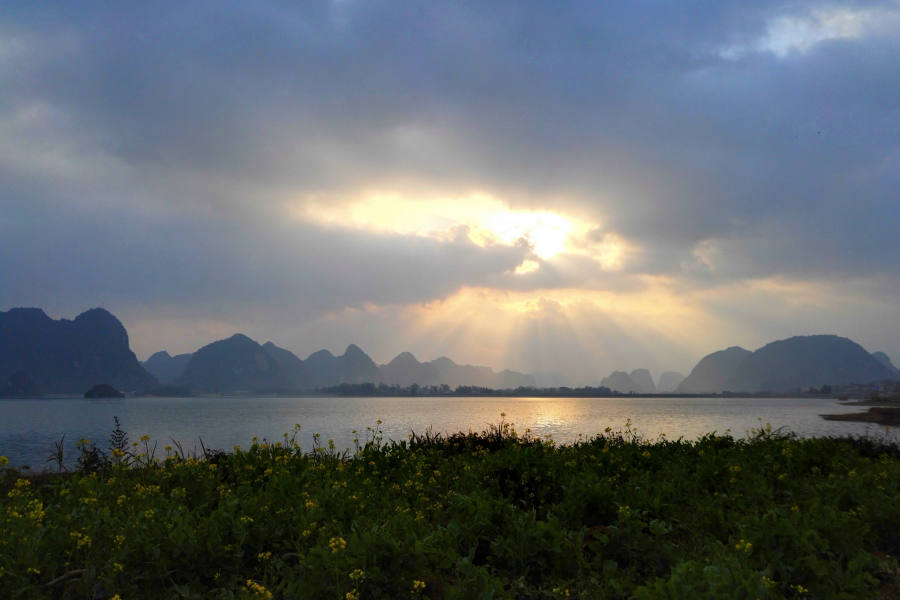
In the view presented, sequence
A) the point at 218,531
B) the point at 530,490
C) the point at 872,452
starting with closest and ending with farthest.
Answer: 1. the point at 218,531
2. the point at 530,490
3. the point at 872,452

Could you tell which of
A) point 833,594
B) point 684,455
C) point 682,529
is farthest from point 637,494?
point 684,455

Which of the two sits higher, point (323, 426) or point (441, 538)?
point (441, 538)

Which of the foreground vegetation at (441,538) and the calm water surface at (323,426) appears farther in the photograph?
the calm water surface at (323,426)

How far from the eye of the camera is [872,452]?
12758mm

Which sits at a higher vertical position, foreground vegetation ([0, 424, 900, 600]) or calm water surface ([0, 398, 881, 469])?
foreground vegetation ([0, 424, 900, 600])

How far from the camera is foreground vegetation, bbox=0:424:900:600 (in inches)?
184

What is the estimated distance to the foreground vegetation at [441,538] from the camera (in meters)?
4.67

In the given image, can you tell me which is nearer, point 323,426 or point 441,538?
point 441,538

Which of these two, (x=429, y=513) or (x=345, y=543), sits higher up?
(x=345, y=543)

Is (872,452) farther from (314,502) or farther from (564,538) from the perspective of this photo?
(314,502)

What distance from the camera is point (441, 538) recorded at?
5363mm

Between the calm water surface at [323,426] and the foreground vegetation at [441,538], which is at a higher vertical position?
the foreground vegetation at [441,538]

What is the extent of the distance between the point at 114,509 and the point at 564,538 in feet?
19.5

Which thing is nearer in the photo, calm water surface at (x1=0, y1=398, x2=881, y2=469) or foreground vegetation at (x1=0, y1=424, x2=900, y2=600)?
foreground vegetation at (x1=0, y1=424, x2=900, y2=600)
